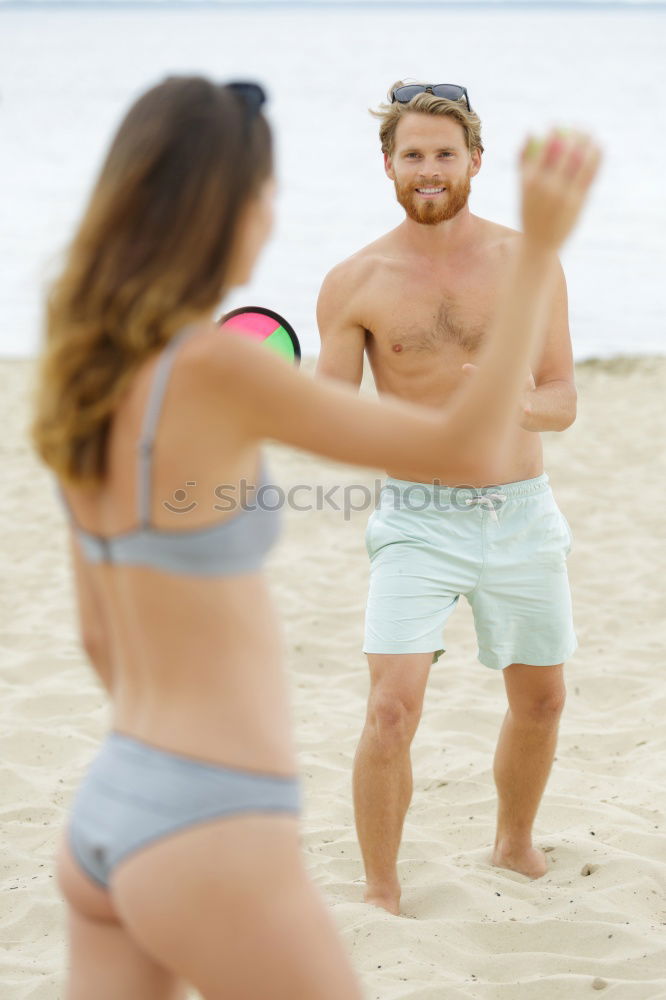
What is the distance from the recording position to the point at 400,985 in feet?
9.89

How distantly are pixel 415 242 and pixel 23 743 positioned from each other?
8.15ft

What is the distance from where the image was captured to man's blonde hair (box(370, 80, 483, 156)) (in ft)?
11.8

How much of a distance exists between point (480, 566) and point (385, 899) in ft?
3.33

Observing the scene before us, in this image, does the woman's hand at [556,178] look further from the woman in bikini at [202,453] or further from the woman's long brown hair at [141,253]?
the woman's long brown hair at [141,253]

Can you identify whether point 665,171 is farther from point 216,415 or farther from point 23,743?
point 216,415

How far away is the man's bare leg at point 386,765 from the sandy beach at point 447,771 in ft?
0.41

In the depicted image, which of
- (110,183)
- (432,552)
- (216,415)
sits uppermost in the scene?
(110,183)

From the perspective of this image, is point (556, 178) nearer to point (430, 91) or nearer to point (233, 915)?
point (233, 915)

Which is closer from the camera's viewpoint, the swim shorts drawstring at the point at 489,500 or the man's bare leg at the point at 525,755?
the swim shorts drawstring at the point at 489,500

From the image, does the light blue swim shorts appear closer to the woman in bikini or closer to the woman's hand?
the woman in bikini

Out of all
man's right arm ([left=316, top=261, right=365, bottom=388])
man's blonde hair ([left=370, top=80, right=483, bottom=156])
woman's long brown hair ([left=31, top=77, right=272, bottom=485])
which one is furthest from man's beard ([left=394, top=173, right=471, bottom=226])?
woman's long brown hair ([left=31, top=77, right=272, bottom=485])

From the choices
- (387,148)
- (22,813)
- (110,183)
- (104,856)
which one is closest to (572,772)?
(22,813)

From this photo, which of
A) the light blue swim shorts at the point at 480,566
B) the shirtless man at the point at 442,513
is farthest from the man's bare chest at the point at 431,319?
the light blue swim shorts at the point at 480,566

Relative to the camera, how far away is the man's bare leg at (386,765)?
334 centimetres
